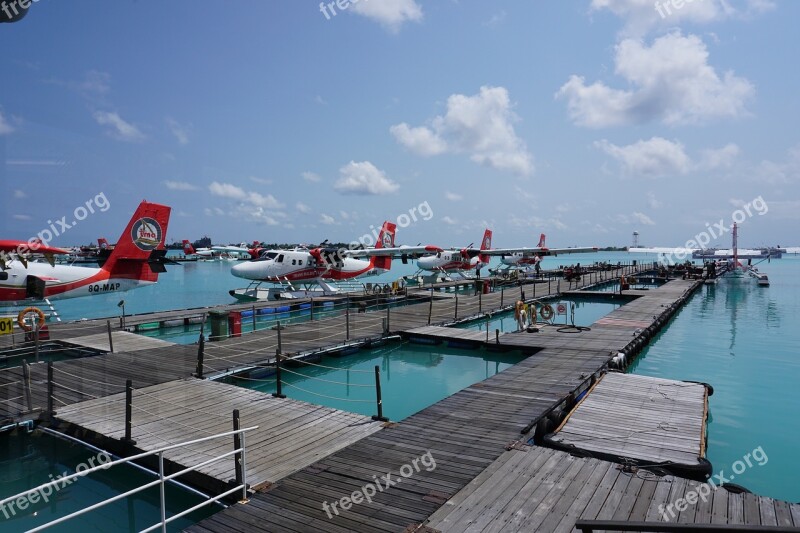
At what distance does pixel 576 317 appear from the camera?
2859 cm

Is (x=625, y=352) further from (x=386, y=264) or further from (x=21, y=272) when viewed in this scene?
(x=386, y=264)

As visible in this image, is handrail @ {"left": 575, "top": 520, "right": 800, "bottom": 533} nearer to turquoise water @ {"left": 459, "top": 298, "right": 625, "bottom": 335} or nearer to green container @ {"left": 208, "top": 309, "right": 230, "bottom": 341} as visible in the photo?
green container @ {"left": 208, "top": 309, "right": 230, "bottom": 341}

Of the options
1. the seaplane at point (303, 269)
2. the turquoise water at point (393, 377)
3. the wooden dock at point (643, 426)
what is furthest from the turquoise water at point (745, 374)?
the seaplane at point (303, 269)

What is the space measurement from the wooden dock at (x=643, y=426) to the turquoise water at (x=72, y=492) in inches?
237

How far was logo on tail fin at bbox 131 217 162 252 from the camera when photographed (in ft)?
77.6

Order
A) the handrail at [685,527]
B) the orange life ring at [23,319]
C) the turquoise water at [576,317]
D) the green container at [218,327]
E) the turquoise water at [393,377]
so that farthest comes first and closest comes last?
the turquoise water at [576,317] < the green container at [218,327] < the orange life ring at [23,319] < the turquoise water at [393,377] < the handrail at [685,527]

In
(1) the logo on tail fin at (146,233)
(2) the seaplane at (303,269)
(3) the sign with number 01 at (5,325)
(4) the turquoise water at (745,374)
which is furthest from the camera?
(2) the seaplane at (303,269)

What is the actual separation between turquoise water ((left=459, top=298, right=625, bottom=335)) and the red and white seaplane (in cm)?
1674

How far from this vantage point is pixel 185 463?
7.14m

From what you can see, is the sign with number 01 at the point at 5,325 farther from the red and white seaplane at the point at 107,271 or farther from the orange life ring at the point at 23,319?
the red and white seaplane at the point at 107,271

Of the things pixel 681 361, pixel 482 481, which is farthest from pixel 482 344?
pixel 482 481

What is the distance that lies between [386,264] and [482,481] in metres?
35.1

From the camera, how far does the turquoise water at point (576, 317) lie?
24950 millimetres

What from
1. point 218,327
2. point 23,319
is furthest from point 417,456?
point 23,319
